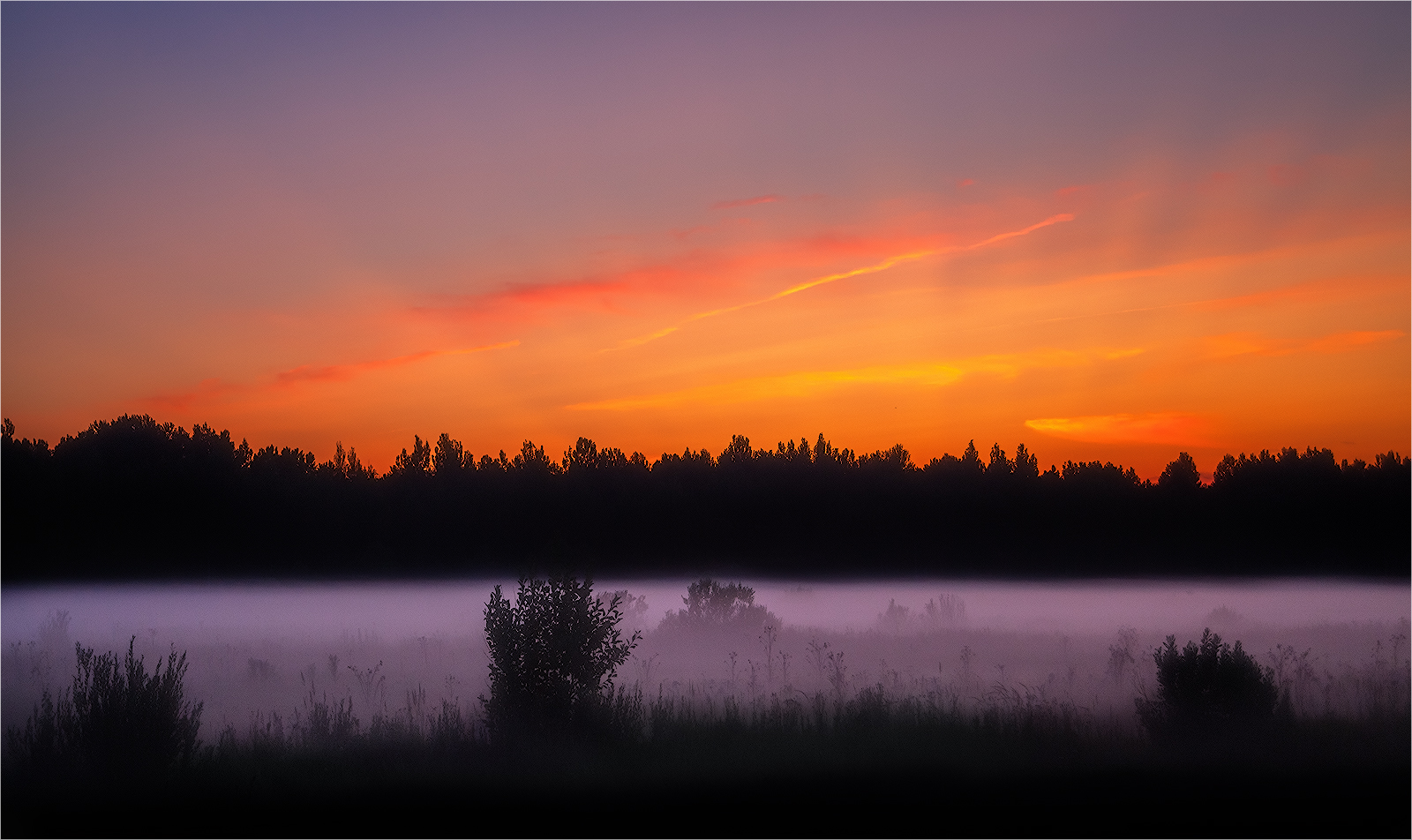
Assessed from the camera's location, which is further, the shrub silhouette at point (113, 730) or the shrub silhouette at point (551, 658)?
the shrub silhouette at point (551, 658)

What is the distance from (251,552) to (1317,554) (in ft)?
107

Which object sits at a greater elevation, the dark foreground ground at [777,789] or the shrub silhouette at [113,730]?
the shrub silhouette at [113,730]

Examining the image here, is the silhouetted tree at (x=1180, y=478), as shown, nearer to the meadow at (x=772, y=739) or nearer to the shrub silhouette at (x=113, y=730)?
the meadow at (x=772, y=739)

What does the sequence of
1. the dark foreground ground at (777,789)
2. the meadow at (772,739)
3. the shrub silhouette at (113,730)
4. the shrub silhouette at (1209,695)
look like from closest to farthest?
the dark foreground ground at (777,789) < the meadow at (772,739) < the shrub silhouette at (113,730) < the shrub silhouette at (1209,695)

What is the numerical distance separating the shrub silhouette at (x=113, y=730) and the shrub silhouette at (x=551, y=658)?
14.1 ft

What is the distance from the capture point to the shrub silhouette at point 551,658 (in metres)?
13.6

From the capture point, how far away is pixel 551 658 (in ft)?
45.4

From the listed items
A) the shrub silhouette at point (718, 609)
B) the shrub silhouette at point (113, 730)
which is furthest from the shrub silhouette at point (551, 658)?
the shrub silhouette at point (718, 609)

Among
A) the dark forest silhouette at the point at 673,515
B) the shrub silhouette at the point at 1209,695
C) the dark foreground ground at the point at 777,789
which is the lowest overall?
the dark foreground ground at the point at 777,789

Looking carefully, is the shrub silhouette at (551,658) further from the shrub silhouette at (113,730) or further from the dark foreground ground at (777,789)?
the shrub silhouette at (113,730)

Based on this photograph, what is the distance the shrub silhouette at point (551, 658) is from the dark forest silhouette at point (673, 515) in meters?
10.5

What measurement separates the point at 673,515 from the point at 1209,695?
756 inches

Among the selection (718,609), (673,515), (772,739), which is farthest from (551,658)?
(673,515)

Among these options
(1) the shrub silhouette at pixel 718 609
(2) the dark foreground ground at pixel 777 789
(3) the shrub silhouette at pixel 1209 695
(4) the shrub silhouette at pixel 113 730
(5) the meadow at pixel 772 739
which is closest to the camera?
(2) the dark foreground ground at pixel 777 789
